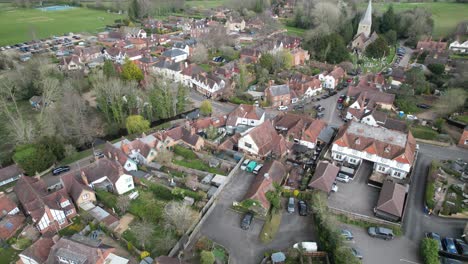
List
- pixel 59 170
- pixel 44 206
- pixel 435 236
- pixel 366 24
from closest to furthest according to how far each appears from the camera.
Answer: pixel 435 236 < pixel 44 206 < pixel 59 170 < pixel 366 24

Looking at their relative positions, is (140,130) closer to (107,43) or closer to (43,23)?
(107,43)

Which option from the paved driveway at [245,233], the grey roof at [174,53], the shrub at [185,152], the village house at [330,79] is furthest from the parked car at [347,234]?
the grey roof at [174,53]

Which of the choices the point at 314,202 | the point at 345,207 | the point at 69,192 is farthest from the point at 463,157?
the point at 69,192

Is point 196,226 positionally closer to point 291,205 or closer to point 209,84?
point 291,205

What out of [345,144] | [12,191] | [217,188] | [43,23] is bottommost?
[12,191]

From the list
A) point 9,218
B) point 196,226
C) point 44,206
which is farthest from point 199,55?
point 9,218
